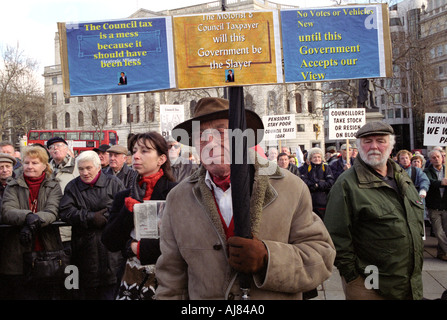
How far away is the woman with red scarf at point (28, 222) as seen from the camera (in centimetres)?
414

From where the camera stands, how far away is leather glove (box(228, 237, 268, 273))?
164 cm

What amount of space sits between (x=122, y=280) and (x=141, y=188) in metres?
0.70

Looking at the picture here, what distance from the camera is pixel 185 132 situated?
2330 millimetres

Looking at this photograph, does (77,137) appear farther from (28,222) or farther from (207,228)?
(207,228)

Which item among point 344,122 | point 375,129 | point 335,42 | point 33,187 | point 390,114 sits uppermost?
point 390,114

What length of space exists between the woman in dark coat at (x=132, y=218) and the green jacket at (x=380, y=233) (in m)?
1.32

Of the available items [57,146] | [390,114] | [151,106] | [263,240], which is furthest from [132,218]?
[390,114]

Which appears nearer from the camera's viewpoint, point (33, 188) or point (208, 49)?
point (33, 188)

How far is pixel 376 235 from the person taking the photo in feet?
9.98

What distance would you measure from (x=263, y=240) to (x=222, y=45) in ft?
9.56

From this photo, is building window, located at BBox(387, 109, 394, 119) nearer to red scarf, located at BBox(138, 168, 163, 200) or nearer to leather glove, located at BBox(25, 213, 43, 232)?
leather glove, located at BBox(25, 213, 43, 232)

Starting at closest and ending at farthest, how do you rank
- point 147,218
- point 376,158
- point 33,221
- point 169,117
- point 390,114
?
1. point 147,218
2. point 376,158
3. point 33,221
4. point 169,117
5. point 390,114
